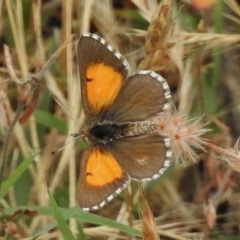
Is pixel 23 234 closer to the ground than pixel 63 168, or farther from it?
closer to the ground

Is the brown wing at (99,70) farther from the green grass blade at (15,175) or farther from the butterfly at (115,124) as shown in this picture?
the green grass blade at (15,175)

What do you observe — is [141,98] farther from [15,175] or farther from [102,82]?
[15,175]

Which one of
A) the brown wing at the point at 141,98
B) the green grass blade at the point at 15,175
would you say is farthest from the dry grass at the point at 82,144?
the brown wing at the point at 141,98

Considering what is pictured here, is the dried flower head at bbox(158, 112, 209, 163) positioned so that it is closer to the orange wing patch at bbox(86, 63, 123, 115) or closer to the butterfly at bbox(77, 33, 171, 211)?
the butterfly at bbox(77, 33, 171, 211)

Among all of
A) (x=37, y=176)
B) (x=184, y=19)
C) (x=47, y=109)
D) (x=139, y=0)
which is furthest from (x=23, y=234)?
(x=184, y=19)

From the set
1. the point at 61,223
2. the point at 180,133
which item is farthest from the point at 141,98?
the point at 61,223

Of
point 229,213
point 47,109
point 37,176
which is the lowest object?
point 229,213

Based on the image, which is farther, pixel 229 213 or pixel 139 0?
pixel 229 213

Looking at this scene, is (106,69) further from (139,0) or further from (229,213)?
(229,213)
